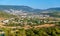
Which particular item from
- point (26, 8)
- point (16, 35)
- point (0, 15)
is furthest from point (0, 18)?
point (26, 8)

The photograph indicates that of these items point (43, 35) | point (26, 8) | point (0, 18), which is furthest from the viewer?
point (26, 8)

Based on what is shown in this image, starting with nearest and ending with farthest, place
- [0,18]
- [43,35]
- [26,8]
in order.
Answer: [43,35] < [0,18] < [26,8]

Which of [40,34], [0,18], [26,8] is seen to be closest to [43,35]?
[40,34]

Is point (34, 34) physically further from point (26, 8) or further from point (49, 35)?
point (26, 8)

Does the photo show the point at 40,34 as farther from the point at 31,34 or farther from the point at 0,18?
the point at 0,18

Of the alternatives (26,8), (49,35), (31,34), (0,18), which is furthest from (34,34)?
(26,8)

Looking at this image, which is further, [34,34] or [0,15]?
[0,15]

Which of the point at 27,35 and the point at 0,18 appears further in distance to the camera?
the point at 0,18

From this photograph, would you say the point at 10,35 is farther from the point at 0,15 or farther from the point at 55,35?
the point at 0,15
